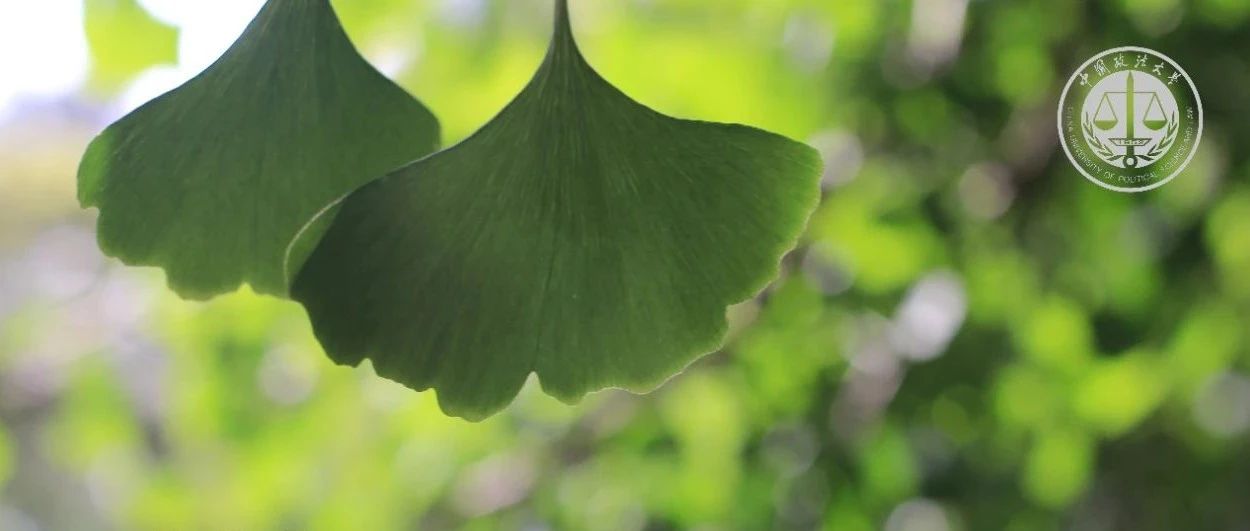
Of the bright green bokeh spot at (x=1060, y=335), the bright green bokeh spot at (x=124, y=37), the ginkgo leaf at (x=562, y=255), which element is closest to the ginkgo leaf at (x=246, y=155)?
the ginkgo leaf at (x=562, y=255)

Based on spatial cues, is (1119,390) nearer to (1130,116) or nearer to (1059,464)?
(1059,464)

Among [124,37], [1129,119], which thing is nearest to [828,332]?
[1129,119]

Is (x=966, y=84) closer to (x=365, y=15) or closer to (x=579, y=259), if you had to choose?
(x=365, y=15)

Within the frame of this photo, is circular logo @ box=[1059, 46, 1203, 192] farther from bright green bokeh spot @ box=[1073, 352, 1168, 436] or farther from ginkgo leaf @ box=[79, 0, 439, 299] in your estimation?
ginkgo leaf @ box=[79, 0, 439, 299]

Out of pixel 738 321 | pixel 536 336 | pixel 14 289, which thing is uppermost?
pixel 536 336

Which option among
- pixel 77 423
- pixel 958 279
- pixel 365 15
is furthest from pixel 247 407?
pixel 958 279

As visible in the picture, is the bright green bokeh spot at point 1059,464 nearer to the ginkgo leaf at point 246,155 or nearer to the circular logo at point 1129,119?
the circular logo at point 1129,119
